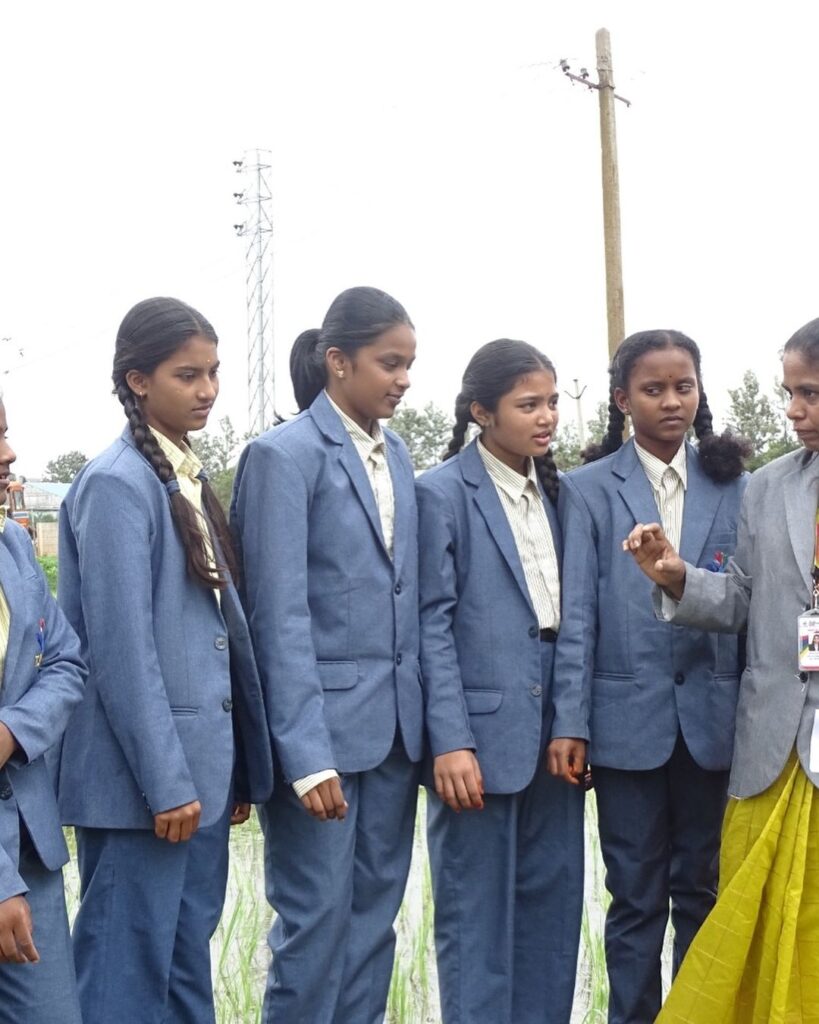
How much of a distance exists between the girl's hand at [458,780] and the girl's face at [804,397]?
1.15 meters

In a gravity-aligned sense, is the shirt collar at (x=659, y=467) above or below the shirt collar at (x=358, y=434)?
below

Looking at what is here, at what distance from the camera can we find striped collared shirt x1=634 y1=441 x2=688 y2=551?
3.73 meters

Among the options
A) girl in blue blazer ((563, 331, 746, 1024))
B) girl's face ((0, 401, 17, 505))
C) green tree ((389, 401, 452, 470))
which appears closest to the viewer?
girl's face ((0, 401, 17, 505))

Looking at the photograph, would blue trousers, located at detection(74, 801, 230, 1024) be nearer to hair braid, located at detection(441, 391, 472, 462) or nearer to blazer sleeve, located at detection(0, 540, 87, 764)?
blazer sleeve, located at detection(0, 540, 87, 764)

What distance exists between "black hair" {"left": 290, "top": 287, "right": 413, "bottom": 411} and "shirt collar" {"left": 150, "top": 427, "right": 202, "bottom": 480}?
47 cm

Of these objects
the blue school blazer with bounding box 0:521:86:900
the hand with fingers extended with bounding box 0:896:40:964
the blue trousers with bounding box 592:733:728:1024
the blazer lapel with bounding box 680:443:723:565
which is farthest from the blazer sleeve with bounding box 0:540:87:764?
the blazer lapel with bounding box 680:443:723:565

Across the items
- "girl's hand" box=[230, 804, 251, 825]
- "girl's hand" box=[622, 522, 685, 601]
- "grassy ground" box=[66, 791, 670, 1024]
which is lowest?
"grassy ground" box=[66, 791, 670, 1024]

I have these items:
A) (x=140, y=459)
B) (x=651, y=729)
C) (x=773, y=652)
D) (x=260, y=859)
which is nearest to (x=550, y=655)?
(x=651, y=729)

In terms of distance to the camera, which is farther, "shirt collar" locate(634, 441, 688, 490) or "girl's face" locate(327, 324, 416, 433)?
"shirt collar" locate(634, 441, 688, 490)

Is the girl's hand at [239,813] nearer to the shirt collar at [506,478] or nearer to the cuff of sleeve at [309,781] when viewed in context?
the cuff of sleeve at [309,781]

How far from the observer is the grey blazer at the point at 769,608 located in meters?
3.23

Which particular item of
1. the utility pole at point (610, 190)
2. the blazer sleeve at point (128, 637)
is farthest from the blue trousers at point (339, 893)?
the utility pole at point (610, 190)

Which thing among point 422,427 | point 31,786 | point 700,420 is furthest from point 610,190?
point 422,427

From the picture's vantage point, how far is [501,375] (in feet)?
11.9
